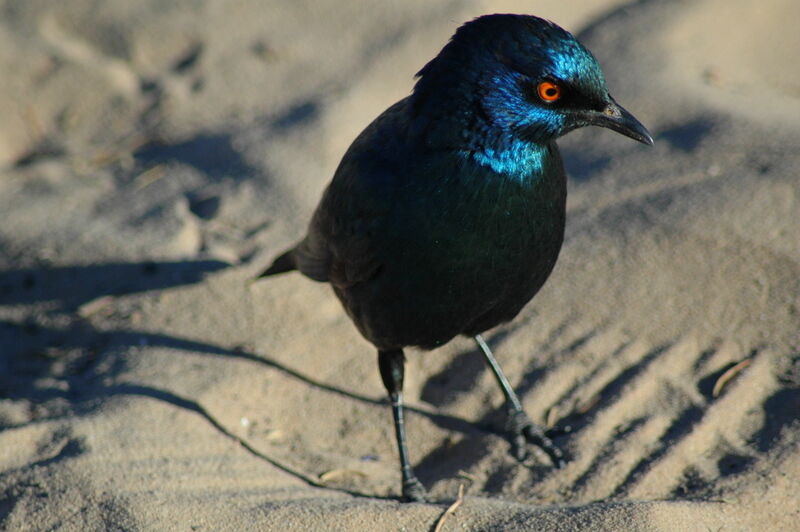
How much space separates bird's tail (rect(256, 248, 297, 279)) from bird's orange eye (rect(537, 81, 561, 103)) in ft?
5.86

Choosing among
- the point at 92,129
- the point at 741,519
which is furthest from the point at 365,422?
Result: the point at 92,129

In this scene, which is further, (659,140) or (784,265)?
(659,140)

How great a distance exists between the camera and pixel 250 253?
5.36m

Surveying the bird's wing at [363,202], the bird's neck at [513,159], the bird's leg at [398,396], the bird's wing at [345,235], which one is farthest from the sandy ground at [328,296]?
the bird's neck at [513,159]

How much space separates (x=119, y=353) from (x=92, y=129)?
257 cm

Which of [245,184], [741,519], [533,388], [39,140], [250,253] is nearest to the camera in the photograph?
[741,519]

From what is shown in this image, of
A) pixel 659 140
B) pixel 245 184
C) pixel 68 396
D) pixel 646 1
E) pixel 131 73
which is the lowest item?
pixel 68 396

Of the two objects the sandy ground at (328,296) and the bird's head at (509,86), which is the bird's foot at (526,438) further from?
the bird's head at (509,86)

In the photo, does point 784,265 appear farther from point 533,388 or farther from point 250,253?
point 250,253

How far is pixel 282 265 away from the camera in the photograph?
4645 mm

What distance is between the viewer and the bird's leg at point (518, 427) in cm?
398

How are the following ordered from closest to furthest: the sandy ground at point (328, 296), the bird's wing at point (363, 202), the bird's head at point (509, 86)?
1. the bird's head at point (509, 86)
2. the bird's wing at point (363, 202)
3. the sandy ground at point (328, 296)

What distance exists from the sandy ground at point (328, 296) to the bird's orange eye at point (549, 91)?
152cm

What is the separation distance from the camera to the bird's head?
3094 millimetres
